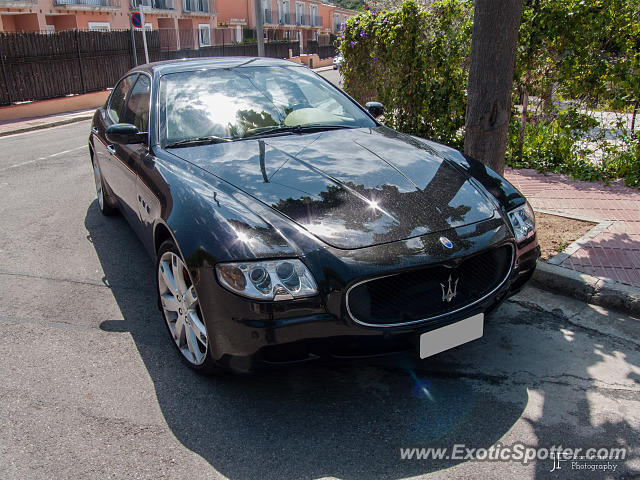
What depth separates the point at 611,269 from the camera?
4.01 metres

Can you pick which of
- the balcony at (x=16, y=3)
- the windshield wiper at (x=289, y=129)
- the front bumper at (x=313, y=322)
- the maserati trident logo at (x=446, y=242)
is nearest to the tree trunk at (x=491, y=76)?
the windshield wiper at (x=289, y=129)

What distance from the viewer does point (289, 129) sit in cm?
375

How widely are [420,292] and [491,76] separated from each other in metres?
2.59

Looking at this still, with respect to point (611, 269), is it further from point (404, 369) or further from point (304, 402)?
point (304, 402)

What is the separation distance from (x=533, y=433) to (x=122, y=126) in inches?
121

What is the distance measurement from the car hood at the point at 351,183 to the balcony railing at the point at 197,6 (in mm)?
38829

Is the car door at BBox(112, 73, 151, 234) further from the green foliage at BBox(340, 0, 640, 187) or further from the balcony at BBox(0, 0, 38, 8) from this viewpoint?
the balcony at BBox(0, 0, 38, 8)

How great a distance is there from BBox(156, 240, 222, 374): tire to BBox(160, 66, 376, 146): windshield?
0.92 m

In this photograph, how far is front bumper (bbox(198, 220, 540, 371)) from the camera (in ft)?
7.68

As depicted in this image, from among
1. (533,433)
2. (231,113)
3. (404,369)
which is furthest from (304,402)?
(231,113)

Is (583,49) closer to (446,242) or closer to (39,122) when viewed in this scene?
(446,242)

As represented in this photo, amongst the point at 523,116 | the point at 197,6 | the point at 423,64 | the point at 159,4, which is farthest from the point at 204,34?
the point at 523,116

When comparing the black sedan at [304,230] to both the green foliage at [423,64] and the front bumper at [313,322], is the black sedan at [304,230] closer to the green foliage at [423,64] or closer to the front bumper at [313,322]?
the front bumper at [313,322]

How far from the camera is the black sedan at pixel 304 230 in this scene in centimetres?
238
